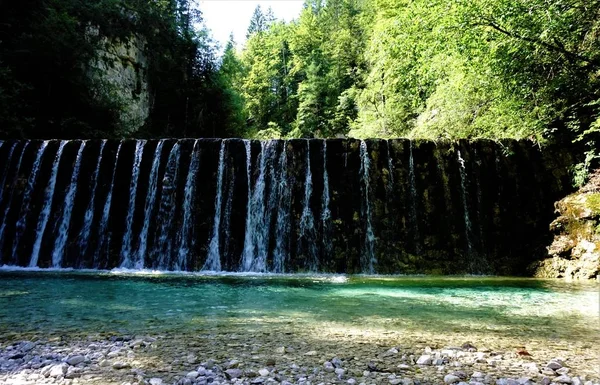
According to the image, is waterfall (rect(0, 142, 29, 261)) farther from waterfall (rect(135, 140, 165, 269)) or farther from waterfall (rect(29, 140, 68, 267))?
waterfall (rect(135, 140, 165, 269))

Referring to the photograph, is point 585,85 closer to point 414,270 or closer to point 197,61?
point 414,270

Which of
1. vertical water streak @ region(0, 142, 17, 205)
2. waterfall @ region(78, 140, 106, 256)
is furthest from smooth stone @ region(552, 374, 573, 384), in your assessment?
vertical water streak @ region(0, 142, 17, 205)

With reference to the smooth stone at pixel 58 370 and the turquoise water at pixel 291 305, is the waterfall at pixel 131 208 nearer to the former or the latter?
the turquoise water at pixel 291 305

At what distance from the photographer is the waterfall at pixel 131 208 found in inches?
438

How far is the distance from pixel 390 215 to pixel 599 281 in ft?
16.2

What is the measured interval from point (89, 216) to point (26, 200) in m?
2.16

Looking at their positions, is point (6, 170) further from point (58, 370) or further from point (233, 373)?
point (233, 373)

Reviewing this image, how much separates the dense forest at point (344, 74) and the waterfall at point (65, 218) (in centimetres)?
554

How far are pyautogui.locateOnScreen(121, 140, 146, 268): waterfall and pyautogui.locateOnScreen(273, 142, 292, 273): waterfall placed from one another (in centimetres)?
413

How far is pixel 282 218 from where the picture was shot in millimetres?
11445

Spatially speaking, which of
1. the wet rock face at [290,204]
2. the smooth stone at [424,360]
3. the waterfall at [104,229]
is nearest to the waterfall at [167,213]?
the wet rock face at [290,204]

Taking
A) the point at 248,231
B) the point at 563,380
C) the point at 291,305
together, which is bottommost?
the point at 563,380

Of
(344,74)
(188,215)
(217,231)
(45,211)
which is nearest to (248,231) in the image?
(217,231)

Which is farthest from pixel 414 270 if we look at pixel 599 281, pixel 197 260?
pixel 197 260
